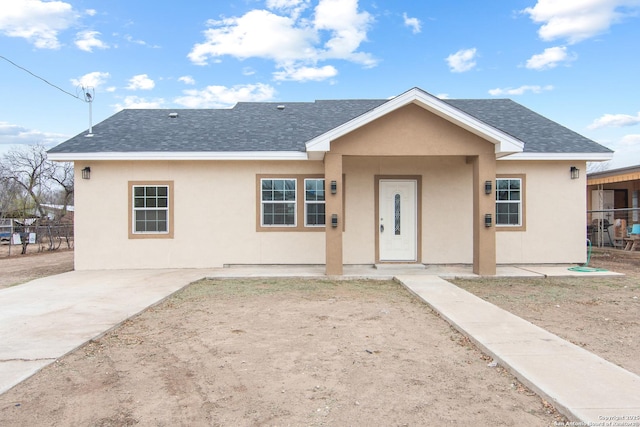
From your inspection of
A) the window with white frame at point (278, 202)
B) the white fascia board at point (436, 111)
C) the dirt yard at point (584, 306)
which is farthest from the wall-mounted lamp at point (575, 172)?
the window with white frame at point (278, 202)

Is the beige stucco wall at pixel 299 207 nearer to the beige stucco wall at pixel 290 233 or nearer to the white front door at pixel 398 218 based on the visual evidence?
the beige stucco wall at pixel 290 233

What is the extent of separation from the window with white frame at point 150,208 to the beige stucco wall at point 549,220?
8.60 metres

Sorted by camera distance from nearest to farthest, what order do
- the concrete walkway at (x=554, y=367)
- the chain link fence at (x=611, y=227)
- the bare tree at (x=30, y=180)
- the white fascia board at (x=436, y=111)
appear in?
the concrete walkway at (x=554, y=367) → the white fascia board at (x=436, y=111) → the chain link fence at (x=611, y=227) → the bare tree at (x=30, y=180)

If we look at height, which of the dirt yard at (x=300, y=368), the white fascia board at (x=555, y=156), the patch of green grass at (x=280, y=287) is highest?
the white fascia board at (x=555, y=156)

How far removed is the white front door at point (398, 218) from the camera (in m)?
11.1

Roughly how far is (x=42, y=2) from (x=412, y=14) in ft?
37.6

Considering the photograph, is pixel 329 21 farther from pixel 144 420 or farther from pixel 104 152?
pixel 144 420

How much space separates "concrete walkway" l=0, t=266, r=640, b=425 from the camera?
3424 mm

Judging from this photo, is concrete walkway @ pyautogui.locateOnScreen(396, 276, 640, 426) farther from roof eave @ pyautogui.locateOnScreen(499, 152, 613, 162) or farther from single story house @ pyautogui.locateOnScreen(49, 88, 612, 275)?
roof eave @ pyautogui.locateOnScreen(499, 152, 613, 162)

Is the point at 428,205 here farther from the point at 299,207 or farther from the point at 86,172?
the point at 86,172

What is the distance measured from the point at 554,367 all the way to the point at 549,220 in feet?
27.2

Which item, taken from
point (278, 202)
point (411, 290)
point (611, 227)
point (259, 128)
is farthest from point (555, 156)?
point (611, 227)

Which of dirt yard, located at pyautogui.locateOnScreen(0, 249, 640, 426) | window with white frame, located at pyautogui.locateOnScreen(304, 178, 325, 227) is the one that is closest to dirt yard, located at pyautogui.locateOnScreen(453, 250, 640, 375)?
dirt yard, located at pyautogui.locateOnScreen(0, 249, 640, 426)

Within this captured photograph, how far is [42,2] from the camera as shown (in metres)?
12.1
